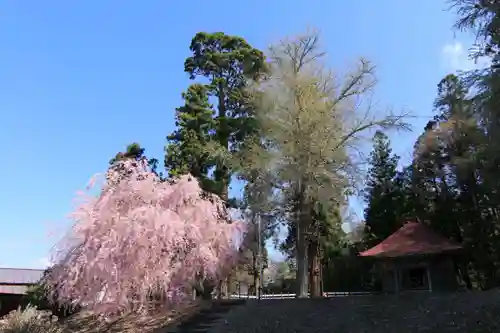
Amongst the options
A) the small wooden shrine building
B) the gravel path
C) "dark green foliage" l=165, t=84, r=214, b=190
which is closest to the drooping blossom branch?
the gravel path

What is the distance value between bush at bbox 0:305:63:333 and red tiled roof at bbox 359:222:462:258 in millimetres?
12808

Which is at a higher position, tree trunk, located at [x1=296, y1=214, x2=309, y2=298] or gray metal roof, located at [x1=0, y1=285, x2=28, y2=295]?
tree trunk, located at [x1=296, y1=214, x2=309, y2=298]

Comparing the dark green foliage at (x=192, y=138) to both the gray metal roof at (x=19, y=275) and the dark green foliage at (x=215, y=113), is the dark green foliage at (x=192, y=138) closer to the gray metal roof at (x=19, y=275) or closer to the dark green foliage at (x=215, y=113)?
the dark green foliage at (x=215, y=113)

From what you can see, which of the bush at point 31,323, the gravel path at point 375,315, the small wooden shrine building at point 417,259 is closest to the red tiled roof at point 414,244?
the small wooden shrine building at point 417,259

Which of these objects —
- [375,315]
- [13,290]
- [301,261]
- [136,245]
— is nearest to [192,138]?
[301,261]

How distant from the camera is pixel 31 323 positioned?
15.7 meters

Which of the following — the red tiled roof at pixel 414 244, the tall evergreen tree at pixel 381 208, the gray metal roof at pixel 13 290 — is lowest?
the gray metal roof at pixel 13 290

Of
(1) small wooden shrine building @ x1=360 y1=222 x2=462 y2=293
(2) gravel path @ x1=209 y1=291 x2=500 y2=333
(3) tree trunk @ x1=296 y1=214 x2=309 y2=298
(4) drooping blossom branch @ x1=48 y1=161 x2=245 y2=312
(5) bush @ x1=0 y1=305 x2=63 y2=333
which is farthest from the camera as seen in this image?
(1) small wooden shrine building @ x1=360 y1=222 x2=462 y2=293

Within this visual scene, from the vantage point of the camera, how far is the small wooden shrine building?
738 inches

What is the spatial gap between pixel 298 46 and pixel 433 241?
10027 millimetres

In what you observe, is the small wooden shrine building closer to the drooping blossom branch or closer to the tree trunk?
the tree trunk

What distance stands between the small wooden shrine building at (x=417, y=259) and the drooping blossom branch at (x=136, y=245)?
25.5 feet

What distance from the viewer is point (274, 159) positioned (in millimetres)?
18375

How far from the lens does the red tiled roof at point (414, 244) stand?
1859 cm
